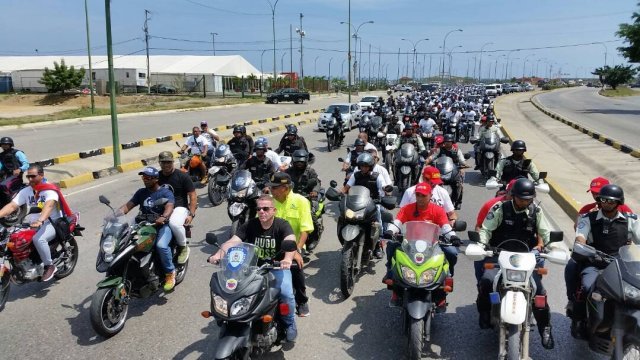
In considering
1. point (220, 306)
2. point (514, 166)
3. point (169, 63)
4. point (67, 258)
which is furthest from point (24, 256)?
point (169, 63)

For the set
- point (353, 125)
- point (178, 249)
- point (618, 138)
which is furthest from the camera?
point (353, 125)

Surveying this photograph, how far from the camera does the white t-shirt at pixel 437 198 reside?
659 cm

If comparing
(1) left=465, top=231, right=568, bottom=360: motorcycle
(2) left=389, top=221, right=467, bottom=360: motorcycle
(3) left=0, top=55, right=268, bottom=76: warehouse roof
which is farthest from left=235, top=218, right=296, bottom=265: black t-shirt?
(3) left=0, top=55, right=268, bottom=76: warehouse roof

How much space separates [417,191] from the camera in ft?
19.6

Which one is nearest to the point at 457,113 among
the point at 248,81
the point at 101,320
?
the point at 101,320

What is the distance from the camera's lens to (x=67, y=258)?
7.29 metres

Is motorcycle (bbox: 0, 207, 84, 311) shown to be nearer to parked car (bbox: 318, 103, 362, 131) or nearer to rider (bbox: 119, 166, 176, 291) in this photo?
rider (bbox: 119, 166, 176, 291)

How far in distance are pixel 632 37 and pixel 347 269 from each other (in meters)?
42.6

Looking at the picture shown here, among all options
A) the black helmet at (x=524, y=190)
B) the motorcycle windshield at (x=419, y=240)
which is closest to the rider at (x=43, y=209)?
the motorcycle windshield at (x=419, y=240)

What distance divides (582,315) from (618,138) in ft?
75.0

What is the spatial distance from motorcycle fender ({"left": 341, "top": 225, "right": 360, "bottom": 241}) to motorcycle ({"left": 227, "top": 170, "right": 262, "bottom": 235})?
2.11 metres

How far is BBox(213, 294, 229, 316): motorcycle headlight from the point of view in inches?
168

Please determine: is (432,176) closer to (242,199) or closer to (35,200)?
Answer: (242,199)

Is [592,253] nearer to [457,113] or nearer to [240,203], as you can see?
[240,203]
